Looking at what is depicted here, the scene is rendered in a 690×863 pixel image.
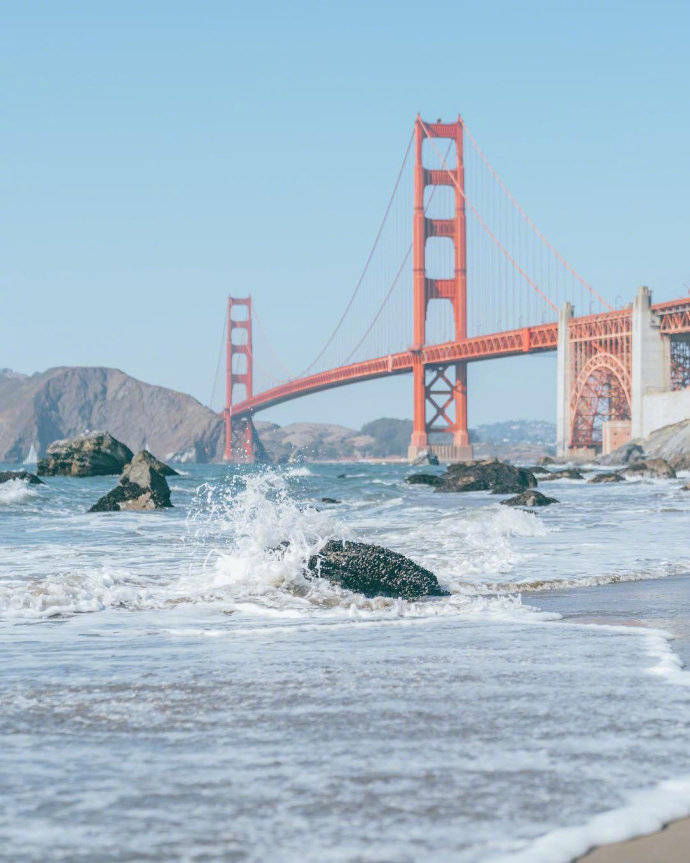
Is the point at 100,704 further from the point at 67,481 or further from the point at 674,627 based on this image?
the point at 67,481

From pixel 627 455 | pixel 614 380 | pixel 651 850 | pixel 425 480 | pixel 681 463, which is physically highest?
pixel 614 380

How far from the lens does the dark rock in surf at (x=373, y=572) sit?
7.41 metres

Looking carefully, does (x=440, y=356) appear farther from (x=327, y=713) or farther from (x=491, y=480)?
(x=327, y=713)

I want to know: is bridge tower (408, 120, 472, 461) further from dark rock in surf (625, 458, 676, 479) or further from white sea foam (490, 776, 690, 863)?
white sea foam (490, 776, 690, 863)

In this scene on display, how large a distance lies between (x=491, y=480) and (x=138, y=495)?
1281cm

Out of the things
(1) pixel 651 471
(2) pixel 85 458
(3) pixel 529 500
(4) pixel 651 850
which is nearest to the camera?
(4) pixel 651 850

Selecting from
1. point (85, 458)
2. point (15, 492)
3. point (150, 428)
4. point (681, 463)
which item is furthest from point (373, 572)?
point (150, 428)

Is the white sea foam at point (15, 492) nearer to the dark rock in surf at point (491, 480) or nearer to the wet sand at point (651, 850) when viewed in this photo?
the dark rock in surf at point (491, 480)

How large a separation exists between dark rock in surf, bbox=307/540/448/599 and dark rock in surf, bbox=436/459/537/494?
2075 cm

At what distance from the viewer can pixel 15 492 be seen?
23.3m

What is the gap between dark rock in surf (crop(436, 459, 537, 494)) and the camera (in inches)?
1136

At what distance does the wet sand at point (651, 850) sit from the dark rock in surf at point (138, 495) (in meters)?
17.0

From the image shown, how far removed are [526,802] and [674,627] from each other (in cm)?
325

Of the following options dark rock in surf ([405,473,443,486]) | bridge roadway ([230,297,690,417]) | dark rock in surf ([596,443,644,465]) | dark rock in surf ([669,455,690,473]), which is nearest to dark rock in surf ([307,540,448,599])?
dark rock in surf ([405,473,443,486])
